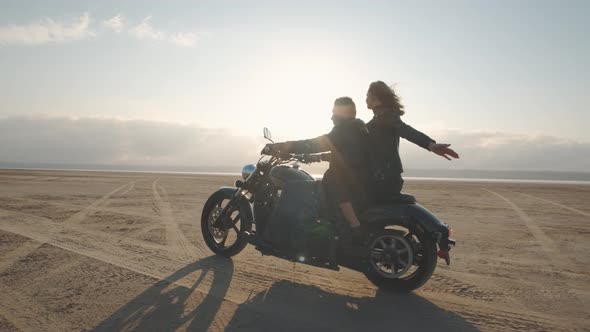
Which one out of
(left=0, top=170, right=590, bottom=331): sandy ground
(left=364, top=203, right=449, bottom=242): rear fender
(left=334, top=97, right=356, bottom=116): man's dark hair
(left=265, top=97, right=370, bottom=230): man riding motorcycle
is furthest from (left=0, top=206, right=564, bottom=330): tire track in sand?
(left=334, top=97, right=356, bottom=116): man's dark hair

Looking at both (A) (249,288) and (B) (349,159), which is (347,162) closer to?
(B) (349,159)

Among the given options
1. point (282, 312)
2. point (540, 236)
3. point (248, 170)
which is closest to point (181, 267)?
point (248, 170)

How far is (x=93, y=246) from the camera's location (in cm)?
579

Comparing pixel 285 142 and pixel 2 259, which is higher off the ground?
pixel 285 142

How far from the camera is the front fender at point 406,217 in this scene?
3777 mm

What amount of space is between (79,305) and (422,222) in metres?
3.29

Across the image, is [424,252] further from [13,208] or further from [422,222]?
[13,208]

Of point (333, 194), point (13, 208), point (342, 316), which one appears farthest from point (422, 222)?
point (13, 208)

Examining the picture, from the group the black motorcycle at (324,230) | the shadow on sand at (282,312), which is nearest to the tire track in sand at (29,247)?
the shadow on sand at (282,312)

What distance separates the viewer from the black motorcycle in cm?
388

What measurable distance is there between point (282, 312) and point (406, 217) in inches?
59.3

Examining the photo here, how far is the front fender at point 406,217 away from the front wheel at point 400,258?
108 millimetres

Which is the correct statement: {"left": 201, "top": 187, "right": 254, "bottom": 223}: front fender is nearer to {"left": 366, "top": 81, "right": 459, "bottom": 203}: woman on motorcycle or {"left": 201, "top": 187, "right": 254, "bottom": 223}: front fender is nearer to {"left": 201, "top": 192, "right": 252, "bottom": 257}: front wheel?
{"left": 201, "top": 192, "right": 252, "bottom": 257}: front wheel

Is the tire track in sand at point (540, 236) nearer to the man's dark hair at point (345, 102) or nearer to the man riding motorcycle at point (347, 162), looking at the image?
the man riding motorcycle at point (347, 162)
